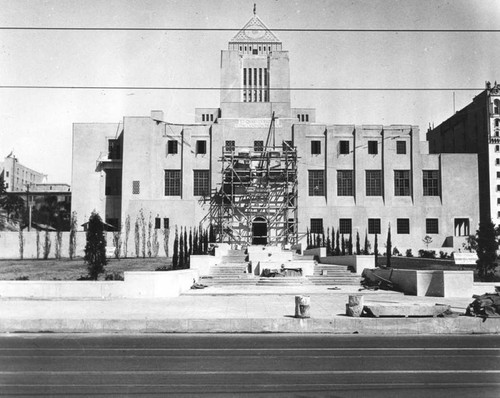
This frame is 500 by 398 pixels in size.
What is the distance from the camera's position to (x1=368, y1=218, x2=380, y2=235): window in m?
52.6

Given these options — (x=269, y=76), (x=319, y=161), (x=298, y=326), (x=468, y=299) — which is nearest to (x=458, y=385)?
(x=298, y=326)

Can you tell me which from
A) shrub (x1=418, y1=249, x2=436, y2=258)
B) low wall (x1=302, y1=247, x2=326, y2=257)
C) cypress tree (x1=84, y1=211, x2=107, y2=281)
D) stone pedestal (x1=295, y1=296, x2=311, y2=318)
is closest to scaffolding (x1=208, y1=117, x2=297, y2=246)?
low wall (x1=302, y1=247, x2=326, y2=257)

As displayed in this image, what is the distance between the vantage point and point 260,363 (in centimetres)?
912

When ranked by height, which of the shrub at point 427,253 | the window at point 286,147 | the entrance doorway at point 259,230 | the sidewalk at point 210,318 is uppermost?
the window at point 286,147

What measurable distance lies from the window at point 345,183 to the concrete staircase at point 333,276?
22.5 metres

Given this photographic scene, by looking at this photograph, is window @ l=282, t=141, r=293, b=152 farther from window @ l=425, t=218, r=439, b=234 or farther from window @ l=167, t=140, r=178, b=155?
window @ l=425, t=218, r=439, b=234

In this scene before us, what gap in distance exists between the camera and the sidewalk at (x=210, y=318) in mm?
13867

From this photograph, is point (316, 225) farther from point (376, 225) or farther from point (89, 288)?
point (89, 288)

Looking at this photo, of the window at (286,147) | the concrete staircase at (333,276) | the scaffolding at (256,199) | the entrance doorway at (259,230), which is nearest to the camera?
the concrete staircase at (333,276)

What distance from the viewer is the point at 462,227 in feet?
180

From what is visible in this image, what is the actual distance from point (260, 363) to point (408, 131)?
48334 millimetres

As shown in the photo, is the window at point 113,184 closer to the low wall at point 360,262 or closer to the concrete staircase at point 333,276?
the concrete staircase at point 333,276

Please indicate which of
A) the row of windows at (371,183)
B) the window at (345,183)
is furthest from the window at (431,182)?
the window at (345,183)

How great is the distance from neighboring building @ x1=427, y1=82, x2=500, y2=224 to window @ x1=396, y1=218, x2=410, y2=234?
19.9 meters
